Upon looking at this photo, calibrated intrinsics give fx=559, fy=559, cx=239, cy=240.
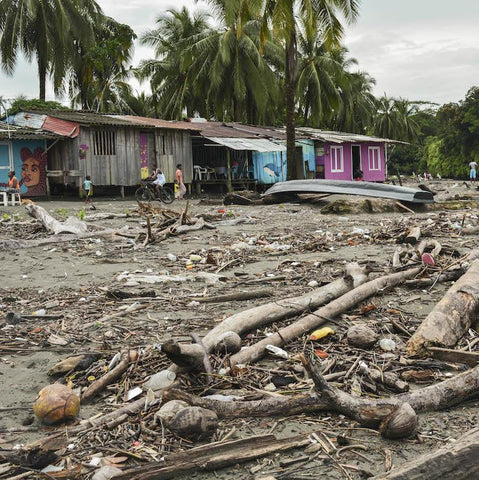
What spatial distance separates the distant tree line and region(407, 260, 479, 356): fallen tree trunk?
1473cm

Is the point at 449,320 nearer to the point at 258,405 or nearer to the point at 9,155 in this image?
the point at 258,405

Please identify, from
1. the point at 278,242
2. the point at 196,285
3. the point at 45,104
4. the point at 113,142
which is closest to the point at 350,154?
the point at 113,142

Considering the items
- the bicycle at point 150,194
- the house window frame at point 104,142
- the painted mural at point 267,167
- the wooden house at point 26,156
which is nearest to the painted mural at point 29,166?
the wooden house at point 26,156

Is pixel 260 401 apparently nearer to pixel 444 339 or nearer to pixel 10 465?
pixel 10 465

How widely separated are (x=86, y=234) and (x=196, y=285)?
13.9 ft

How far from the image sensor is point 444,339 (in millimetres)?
3773

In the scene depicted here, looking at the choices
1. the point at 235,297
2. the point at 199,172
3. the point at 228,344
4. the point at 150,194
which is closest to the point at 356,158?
the point at 199,172

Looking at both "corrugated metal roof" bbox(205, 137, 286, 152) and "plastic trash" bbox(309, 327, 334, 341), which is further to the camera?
"corrugated metal roof" bbox(205, 137, 286, 152)

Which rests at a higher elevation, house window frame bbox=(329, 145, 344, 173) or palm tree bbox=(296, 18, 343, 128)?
palm tree bbox=(296, 18, 343, 128)

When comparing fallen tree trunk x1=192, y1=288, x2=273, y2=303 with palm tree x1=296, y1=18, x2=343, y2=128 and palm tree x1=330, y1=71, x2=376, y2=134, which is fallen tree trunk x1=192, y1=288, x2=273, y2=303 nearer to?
palm tree x1=296, y1=18, x2=343, y2=128

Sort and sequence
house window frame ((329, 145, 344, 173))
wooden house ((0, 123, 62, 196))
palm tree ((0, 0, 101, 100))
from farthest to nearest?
house window frame ((329, 145, 344, 173)), palm tree ((0, 0, 101, 100)), wooden house ((0, 123, 62, 196))

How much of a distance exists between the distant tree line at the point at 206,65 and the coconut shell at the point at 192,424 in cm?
1633

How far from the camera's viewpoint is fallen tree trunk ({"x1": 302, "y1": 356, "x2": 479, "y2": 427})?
2815 mm

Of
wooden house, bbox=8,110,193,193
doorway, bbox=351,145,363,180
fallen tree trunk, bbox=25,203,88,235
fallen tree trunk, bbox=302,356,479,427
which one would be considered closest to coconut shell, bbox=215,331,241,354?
fallen tree trunk, bbox=302,356,479,427
